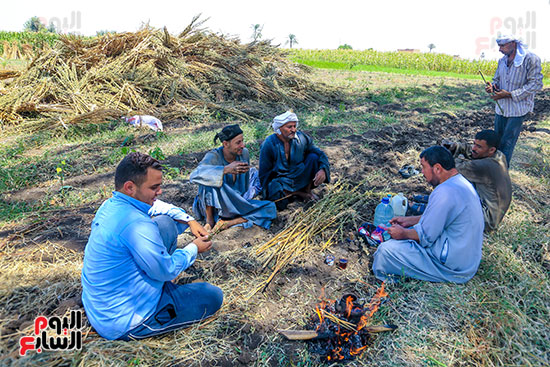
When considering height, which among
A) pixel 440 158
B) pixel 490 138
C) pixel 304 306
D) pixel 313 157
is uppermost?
pixel 490 138

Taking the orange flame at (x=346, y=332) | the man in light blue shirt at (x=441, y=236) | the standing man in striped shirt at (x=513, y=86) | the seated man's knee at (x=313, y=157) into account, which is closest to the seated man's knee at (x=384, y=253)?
the man in light blue shirt at (x=441, y=236)

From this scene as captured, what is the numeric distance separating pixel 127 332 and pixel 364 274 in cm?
207

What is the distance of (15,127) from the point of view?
760 cm

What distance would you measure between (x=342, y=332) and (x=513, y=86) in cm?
441

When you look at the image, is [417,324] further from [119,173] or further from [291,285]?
[119,173]

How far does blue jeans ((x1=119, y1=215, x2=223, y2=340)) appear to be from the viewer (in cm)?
225

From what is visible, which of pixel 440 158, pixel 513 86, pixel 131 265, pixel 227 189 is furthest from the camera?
pixel 513 86

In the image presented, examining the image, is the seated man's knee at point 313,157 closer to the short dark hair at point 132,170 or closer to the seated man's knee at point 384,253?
the seated man's knee at point 384,253

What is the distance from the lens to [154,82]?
30.7ft

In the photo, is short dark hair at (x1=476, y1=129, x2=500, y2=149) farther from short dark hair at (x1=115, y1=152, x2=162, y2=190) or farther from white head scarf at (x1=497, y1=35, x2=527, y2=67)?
short dark hair at (x1=115, y1=152, x2=162, y2=190)

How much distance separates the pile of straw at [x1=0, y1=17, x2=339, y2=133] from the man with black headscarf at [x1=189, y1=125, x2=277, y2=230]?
16.9ft

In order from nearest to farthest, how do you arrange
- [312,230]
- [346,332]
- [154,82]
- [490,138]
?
[346,332] < [490,138] < [312,230] < [154,82]

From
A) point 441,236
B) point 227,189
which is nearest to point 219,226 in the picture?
point 227,189

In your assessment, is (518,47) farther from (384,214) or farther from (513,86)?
(384,214)
